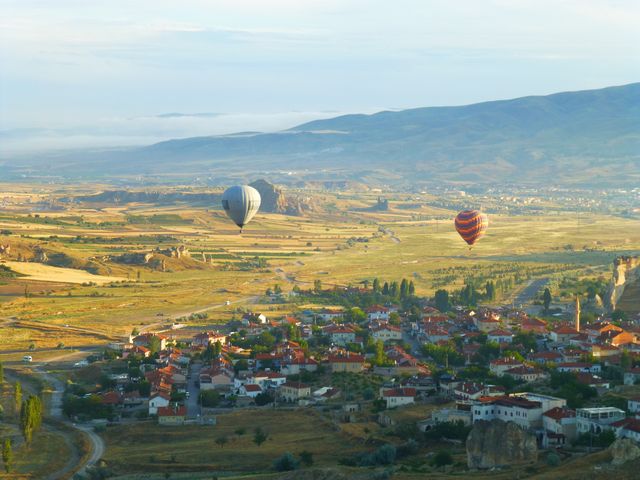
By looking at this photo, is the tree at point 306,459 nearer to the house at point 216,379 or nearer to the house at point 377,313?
the house at point 216,379

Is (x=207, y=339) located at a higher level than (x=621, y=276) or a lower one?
lower

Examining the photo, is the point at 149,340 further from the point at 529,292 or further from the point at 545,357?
the point at 529,292

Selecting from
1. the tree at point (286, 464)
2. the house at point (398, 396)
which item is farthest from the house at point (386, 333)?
the tree at point (286, 464)

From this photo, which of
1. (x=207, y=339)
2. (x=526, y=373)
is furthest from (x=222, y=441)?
(x=207, y=339)

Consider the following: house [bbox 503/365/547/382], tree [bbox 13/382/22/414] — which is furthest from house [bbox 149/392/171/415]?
house [bbox 503/365/547/382]

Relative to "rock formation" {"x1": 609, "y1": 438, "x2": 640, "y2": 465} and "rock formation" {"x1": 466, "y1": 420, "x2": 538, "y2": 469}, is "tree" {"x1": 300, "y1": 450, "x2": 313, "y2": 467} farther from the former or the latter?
"rock formation" {"x1": 609, "y1": 438, "x2": 640, "y2": 465}

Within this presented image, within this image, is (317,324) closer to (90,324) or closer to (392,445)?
(90,324)
